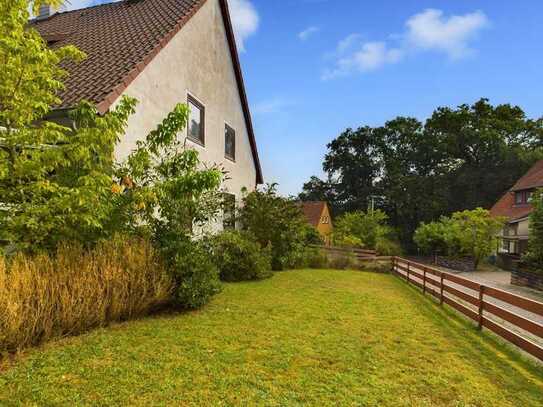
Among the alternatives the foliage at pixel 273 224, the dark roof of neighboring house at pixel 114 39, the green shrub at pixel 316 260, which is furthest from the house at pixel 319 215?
the dark roof of neighboring house at pixel 114 39

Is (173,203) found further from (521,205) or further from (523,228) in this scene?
(521,205)

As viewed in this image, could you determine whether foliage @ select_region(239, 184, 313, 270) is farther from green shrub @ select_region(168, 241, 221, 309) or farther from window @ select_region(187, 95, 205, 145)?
green shrub @ select_region(168, 241, 221, 309)

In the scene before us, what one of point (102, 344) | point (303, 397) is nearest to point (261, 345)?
point (303, 397)

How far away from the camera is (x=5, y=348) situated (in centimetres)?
398

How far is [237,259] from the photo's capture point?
10266 mm

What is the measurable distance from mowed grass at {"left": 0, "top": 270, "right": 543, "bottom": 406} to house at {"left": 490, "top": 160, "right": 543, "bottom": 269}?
2426 centimetres

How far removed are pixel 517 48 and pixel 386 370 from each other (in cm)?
1100

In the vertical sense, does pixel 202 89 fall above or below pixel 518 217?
above

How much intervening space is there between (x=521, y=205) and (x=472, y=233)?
292 inches

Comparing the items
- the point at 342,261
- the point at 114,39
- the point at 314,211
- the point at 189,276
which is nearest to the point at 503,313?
the point at 189,276

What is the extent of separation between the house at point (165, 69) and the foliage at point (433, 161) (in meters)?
31.2

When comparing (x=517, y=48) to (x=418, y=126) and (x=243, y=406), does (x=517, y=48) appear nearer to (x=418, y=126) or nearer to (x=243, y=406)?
(x=243, y=406)

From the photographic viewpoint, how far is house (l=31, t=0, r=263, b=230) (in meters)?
7.56

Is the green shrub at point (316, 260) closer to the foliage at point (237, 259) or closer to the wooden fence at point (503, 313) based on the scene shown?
the foliage at point (237, 259)
